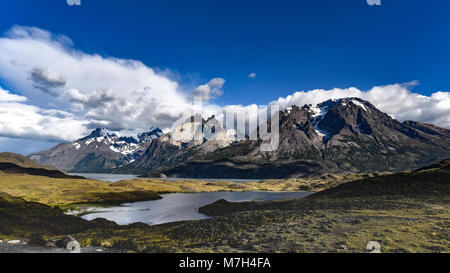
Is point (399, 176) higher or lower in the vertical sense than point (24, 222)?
higher

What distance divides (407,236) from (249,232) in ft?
79.7

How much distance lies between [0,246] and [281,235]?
1804 inches

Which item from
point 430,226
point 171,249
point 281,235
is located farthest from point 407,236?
point 171,249

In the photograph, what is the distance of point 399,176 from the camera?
10375cm

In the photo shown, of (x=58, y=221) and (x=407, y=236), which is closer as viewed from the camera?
(x=407, y=236)

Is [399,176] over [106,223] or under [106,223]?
over

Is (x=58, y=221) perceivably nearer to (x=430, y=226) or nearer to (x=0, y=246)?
(x=0, y=246)
